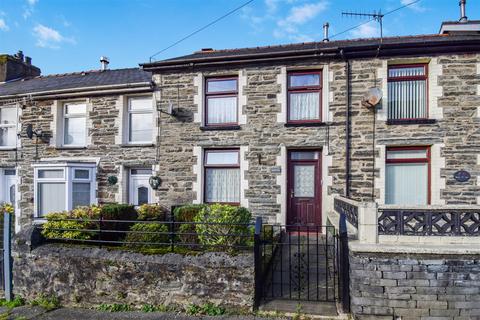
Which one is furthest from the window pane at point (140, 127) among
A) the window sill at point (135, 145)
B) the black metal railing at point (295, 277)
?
the black metal railing at point (295, 277)

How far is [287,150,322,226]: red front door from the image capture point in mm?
8969

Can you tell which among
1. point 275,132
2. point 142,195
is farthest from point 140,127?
point 275,132

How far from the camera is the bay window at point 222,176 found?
31.1 feet

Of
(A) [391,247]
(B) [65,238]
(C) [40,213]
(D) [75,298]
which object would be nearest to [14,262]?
(B) [65,238]

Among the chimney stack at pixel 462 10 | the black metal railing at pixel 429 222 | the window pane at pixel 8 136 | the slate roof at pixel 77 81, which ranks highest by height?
the chimney stack at pixel 462 10

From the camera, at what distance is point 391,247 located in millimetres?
4465

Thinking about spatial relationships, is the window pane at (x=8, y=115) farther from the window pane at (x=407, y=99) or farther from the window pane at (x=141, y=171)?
the window pane at (x=407, y=99)

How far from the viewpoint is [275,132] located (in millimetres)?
9094

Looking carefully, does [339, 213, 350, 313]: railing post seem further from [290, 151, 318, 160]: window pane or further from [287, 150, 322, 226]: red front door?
[290, 151, 318, 160]: window pane

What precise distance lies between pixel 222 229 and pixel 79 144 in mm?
7868

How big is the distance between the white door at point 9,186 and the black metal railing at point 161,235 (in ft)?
23.7

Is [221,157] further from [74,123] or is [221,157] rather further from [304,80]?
[74,123]

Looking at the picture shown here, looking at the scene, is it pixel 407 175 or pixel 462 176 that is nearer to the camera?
pixel 462 176

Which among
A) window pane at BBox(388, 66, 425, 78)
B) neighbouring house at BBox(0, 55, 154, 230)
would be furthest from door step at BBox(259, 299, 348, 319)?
window pane at BBox(388, 66, 425, 78)
